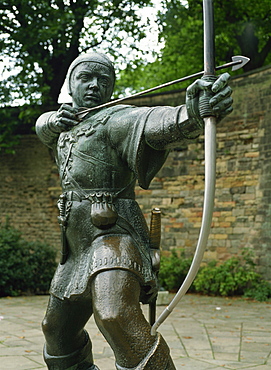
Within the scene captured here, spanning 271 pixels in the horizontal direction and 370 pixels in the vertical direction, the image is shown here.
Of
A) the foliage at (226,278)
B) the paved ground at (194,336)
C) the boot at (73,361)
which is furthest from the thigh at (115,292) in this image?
the foliage at (226,278)

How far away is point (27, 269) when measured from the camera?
8938mm

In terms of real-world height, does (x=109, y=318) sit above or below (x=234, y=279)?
above

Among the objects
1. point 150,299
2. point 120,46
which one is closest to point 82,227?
point 150,299

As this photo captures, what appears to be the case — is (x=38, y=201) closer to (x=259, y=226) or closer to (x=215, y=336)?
(x=259, y=226)

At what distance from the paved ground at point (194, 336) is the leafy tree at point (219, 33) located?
26.7 ft

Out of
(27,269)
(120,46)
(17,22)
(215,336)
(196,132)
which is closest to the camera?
Result: (196,132)

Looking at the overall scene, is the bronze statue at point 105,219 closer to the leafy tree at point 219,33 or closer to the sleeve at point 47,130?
the sleeve at point 47,130

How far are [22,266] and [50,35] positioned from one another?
5.47 m

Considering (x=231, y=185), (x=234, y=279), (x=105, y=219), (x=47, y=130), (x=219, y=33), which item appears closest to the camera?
(x=105, y=219)

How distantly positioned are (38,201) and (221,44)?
702 cm

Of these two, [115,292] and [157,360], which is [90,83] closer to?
[115,292]

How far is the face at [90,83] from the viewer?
2.66 meters

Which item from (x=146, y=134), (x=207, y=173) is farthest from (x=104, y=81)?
(x=207, y=173)

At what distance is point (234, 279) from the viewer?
8938 millimetres
